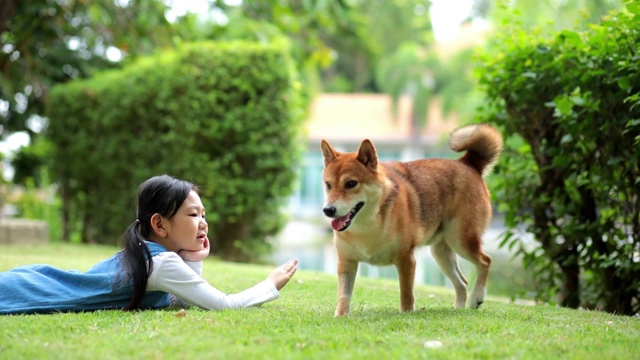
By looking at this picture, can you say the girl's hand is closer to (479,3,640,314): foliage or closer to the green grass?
the green grass

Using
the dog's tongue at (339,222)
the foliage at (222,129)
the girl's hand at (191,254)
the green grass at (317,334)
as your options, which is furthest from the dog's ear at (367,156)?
the foliage at (222,129)

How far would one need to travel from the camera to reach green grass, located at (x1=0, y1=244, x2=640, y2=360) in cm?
338

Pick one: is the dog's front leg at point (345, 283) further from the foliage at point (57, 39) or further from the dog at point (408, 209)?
the foliage at point (57, 39)

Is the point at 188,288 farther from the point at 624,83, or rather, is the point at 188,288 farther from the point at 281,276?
the point at 624,83

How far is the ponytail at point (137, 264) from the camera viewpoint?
14.7ft

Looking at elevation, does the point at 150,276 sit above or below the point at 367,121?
below

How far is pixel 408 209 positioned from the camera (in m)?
4.90

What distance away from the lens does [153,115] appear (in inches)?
491

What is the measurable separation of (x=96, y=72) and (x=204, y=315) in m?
12.5

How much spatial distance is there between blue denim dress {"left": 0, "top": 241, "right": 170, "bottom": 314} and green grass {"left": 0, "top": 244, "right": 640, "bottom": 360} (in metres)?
0.19

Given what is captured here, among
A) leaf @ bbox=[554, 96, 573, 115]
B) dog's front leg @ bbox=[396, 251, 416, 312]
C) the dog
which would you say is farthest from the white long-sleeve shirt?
leaf @ bbox=[554, 96, 573, 115]

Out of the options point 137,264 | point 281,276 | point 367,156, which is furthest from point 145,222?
point 367,156

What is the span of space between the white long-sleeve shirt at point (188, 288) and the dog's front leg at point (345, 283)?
1.51ft

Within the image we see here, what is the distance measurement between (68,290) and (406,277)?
2.10m
